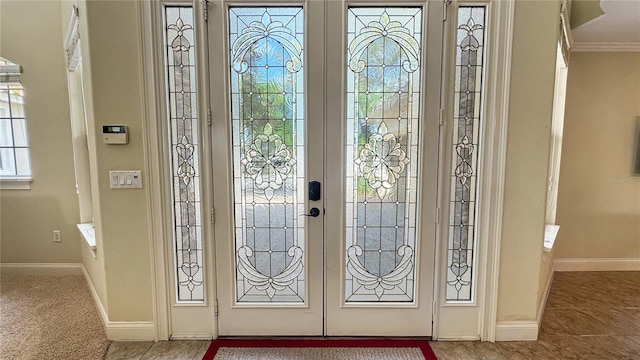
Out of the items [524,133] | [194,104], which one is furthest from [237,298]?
[524,133]

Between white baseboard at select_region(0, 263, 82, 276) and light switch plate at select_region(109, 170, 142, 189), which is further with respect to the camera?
white baseboard at select_region(0, 263, 82, 276)

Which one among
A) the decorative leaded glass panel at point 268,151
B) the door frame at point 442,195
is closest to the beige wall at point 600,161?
the door frame at point 442,195

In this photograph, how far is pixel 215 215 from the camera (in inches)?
88.7

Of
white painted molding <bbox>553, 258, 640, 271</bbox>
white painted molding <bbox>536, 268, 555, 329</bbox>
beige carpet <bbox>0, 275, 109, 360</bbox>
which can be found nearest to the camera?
beige carpet <bbox>0, 275, 109, 360</bbox>

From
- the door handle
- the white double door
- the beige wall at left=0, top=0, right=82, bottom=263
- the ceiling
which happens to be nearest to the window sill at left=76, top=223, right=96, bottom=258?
the beige wall at left=0, top=0, right=82, bottom=263

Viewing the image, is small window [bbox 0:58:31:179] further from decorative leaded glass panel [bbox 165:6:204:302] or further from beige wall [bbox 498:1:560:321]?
beige wall [bbox 498:1:560:321]

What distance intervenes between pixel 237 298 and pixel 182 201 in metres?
0.79

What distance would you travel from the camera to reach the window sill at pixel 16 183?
3221 millimetres

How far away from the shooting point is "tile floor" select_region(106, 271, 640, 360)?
2178 millimetres

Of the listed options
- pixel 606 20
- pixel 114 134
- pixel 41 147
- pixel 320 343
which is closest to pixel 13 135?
pixel 41 147

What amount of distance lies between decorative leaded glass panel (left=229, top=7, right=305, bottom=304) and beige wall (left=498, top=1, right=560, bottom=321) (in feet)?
4.61

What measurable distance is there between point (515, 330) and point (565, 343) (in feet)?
1.16

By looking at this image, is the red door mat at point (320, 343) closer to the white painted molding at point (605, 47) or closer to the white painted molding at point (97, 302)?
the white painted molding at point (97, 302)

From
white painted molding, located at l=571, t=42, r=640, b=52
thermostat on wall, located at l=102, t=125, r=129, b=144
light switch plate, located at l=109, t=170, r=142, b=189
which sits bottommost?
light switch plate, located at l=109, t=170, r=142, b=189
